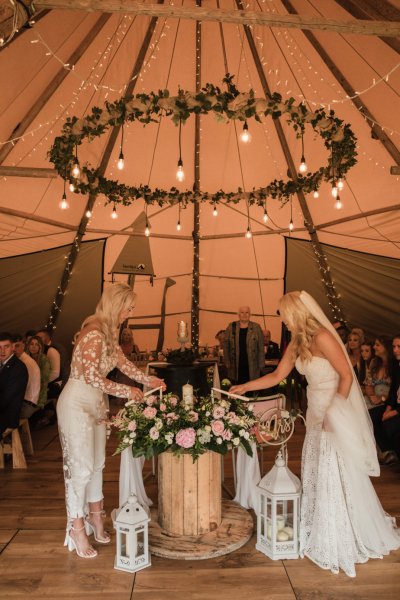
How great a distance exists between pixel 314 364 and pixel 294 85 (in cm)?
474

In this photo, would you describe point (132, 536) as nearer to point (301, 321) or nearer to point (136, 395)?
point (136, 395)

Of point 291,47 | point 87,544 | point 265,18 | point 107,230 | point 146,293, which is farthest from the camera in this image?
point 146,293

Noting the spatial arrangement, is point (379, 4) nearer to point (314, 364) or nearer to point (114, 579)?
point (314, 364)

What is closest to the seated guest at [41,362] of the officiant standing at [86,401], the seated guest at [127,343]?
the seated guest at [127,343]

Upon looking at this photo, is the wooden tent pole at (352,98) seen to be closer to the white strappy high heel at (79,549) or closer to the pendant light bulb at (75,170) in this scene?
the pendant light bulb at (75,170)

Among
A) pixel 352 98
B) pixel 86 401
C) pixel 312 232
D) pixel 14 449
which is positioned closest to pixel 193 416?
pixel 86 401

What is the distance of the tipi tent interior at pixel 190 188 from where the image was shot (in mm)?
3645

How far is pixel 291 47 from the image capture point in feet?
21.4

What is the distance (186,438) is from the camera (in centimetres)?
340

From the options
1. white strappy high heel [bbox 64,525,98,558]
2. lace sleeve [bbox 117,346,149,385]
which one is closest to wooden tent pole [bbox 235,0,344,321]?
lace sleeve [bbox 117,346,149,385]

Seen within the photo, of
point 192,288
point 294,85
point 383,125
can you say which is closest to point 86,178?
point 294,85

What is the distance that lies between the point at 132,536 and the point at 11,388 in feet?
8.08

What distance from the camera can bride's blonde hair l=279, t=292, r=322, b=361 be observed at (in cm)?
358

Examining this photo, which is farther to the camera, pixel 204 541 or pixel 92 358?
pixel 204 541
